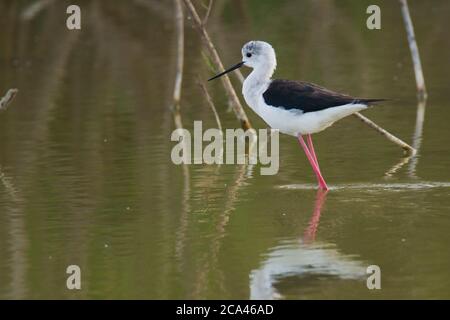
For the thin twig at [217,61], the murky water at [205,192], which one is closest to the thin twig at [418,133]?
the murky water at [205,192]

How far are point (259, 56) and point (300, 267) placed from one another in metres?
3.67

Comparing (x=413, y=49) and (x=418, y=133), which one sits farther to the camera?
(x=413, y=49)

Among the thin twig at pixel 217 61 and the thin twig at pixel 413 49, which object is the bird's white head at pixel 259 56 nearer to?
the thin twig at pixel 217 61

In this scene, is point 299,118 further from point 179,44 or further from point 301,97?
point 179,44

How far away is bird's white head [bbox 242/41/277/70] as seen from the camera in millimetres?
11047

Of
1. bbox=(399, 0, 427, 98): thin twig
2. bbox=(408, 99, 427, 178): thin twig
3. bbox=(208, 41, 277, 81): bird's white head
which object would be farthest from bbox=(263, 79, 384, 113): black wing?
bbox=(399, 0, 427, 98): thin twig

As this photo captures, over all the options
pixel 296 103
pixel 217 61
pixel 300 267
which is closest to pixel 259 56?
pixel 296 103

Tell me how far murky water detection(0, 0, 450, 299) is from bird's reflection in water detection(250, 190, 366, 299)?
2cm

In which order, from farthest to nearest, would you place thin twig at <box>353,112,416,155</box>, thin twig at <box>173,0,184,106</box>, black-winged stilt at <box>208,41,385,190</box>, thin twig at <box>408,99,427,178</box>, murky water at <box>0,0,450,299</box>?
1. thin twig at <box>173,0,184,106</box>
2. thin twig at <box>353,112,416,155</box>
3. thin twig at <box>408,99,427,178</box>
4. black-winged stilt at <box>208,41,385,190</box>
5. murky water at <box>0,0,450,299</box>

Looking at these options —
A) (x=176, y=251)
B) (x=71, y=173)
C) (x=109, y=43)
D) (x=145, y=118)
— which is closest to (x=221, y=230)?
(x=176, y=251)

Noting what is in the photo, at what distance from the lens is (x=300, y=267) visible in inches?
309

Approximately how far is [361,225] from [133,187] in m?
2.55

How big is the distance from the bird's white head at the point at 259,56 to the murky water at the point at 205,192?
103 cm

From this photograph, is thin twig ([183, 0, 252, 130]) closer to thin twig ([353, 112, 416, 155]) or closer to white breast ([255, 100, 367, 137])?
thin twig ([353, 112, 416, 155])
